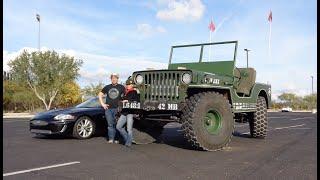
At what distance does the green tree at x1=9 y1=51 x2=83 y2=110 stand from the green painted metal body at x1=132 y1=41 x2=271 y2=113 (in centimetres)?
3466

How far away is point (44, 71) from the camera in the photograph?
4462 centimetres

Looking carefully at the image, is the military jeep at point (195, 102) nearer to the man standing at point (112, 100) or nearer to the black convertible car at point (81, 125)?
the black convertible car at point (81, 125)

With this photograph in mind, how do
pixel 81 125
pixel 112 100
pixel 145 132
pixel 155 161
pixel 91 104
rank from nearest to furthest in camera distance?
1. pixel 155 161
2. pixel 112 100
3. pixel 145 132
4. pixel 81 125
5. pixel 91 104

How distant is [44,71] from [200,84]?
37247mm

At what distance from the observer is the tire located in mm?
11196

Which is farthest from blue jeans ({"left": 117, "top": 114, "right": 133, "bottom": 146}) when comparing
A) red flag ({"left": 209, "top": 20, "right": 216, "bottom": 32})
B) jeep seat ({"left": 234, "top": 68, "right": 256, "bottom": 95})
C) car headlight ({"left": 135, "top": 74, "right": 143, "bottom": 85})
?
red flag ({"left": 209, "top": 20, "right": 216, "bottom": 32})

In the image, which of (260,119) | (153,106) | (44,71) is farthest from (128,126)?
(44,71)

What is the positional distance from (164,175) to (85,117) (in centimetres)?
532

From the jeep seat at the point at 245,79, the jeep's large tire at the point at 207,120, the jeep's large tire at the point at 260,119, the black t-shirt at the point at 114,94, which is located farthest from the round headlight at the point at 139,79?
the jeep's large tire at the point at 260,119

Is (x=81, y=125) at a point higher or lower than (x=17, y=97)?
lower

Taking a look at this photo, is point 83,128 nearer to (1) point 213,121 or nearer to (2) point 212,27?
(1) point 213,121

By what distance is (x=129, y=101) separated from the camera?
9703 mm

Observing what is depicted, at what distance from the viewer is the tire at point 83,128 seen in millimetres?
11196

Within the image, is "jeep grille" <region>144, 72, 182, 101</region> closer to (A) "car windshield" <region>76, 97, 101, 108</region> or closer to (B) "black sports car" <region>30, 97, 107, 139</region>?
(B) "black sports car" <region>30, 97, 107, 139</region>
